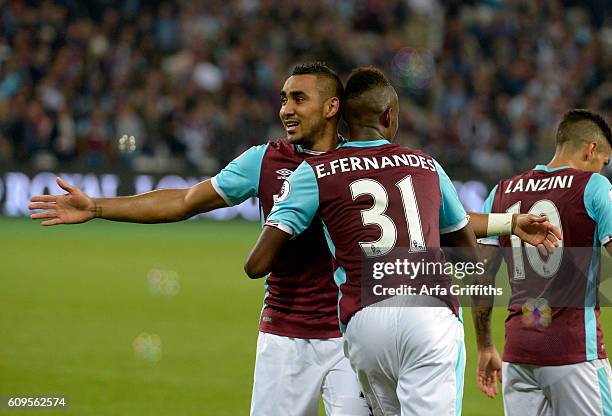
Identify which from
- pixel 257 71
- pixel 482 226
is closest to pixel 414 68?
pixel 257 71

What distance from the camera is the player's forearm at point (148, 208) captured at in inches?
208

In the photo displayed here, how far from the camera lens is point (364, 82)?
4.79 meters

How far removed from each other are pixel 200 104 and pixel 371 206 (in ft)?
60.4

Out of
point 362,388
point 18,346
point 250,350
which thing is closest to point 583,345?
point 362,388

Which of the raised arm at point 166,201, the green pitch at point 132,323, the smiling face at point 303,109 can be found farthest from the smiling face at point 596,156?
the green pitch at point 132,323

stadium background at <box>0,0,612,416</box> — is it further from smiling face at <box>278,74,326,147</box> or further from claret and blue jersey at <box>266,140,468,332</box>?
claret and blue jersey at <box>266,140,468,332</box>

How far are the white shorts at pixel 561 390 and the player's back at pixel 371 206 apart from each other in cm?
109

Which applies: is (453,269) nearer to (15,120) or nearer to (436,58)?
(15,120)

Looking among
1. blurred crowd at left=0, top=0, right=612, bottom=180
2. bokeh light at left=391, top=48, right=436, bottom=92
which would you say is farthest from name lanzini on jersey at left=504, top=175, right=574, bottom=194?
bokeh light at left=391, top=48, right=436, bottom=92

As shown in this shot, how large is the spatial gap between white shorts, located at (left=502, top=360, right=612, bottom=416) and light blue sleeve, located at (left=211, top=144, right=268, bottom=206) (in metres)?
1.65

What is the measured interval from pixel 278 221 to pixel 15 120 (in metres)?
17.3

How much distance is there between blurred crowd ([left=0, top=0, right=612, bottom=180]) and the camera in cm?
2130

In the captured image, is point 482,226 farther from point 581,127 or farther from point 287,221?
point 287,221

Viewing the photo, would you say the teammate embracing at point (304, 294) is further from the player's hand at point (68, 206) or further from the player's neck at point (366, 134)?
the player's neck at point (366, 134)
